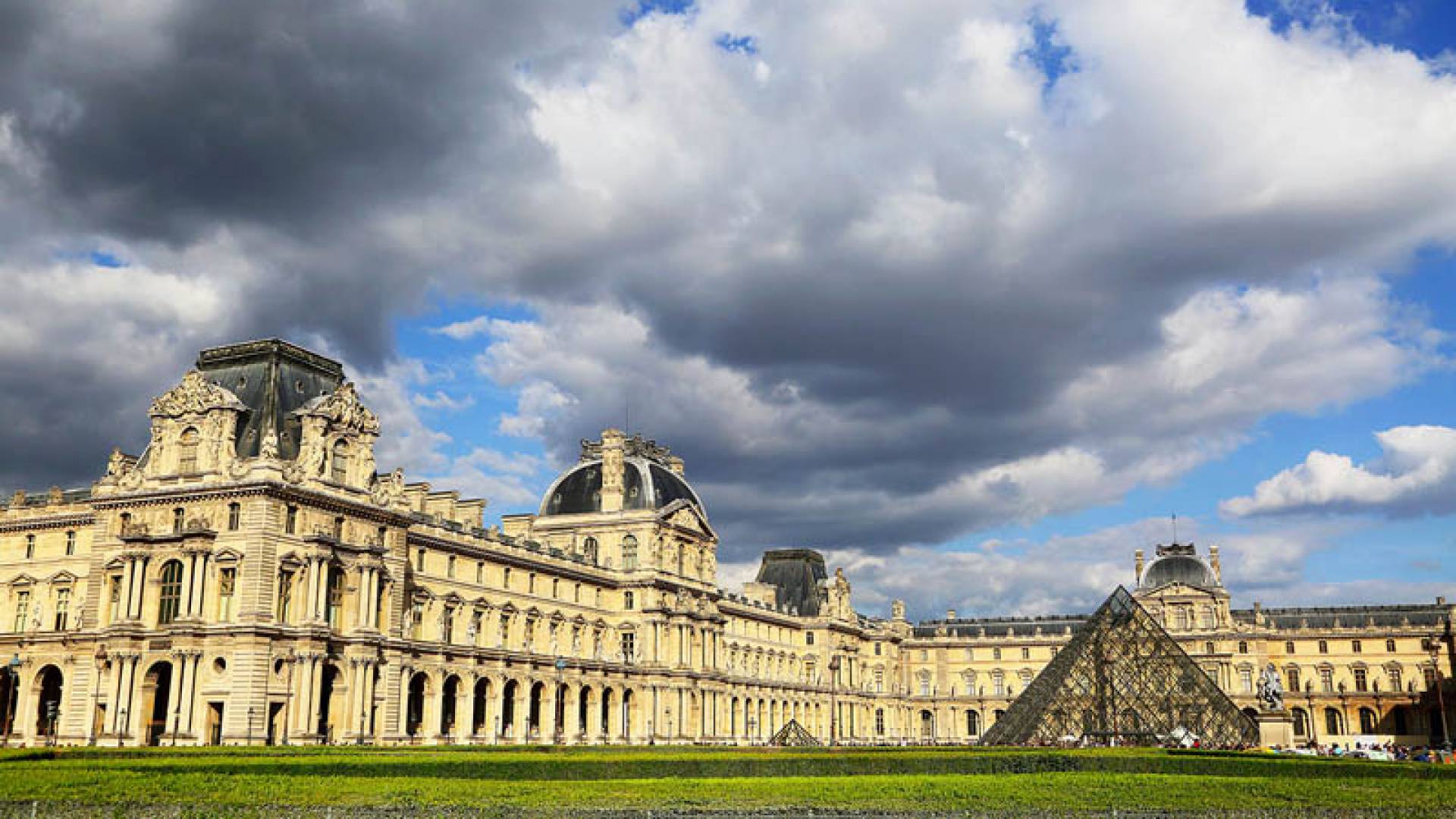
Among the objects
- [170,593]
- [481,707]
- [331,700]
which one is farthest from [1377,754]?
[170,593]

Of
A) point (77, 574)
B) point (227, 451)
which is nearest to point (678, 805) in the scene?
point (227, 451)

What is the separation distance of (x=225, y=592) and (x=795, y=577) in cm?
8281

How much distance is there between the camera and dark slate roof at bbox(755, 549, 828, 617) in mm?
135000

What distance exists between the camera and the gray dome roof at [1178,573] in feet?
461

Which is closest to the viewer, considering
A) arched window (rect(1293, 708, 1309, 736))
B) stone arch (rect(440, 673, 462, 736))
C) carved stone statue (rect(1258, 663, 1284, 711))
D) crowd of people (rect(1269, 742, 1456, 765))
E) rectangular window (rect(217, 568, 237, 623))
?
crowd of people (rect(1269, 742, 1456, 765))

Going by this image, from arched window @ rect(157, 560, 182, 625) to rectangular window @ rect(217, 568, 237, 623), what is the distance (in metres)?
2.03

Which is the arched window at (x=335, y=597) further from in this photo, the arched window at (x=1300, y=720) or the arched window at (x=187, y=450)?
the arched window at (x=1300, y=720)

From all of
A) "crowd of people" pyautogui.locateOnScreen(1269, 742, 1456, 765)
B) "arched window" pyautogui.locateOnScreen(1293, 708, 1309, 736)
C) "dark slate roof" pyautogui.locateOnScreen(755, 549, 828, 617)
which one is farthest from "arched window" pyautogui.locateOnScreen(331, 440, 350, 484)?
"arched window" pyautogui.locateOnScreen(1293, 708, 1309, 736)

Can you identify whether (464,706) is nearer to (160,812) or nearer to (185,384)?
(185,384)

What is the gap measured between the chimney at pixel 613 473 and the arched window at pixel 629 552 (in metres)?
2.69

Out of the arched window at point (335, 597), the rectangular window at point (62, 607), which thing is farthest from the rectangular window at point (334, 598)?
the rectangular window at point (62, 607)

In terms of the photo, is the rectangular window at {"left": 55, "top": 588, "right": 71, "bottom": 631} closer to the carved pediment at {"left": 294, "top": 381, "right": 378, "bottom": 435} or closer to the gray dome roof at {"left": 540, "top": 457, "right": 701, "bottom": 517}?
the carved pediment at {"left": 294, "top": 381, "right": 378, "bottom": 435}

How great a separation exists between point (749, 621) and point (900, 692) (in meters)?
37.8

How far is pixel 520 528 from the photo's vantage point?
336ft
